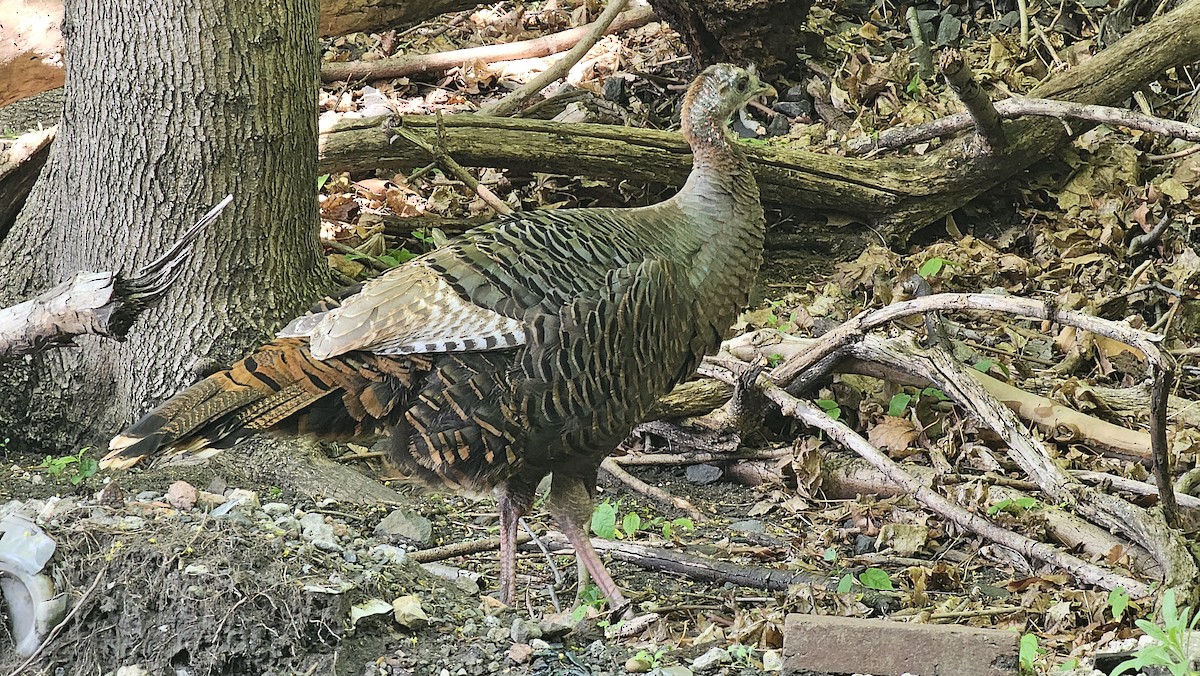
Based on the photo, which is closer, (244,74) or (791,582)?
(791,582)

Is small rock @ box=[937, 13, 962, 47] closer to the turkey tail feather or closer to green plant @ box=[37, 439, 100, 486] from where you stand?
the turkey tail feather

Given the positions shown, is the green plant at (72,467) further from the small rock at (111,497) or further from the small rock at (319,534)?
the small rock at (319,534)

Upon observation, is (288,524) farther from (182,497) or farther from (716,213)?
(716,213)

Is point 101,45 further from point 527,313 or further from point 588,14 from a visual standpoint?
point 588,14

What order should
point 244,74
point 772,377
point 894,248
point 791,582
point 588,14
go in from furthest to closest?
point 588,14, point 894,248, point 772,377, point 244,74, point 791,582

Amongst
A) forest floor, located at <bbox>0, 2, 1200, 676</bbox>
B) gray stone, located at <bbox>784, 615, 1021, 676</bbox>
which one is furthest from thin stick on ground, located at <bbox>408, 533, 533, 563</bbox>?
gray stone, located at <bbox>784, 615, 1021, 676</bbox>

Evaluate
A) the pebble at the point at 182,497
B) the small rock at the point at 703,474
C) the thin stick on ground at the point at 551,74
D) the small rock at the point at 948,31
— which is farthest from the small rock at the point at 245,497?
the small rock at the point at 948,31

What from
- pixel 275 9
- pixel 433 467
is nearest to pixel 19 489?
pixel 433 467

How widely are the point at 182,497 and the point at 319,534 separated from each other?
54 cm

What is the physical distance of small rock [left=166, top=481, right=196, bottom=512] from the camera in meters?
3.77

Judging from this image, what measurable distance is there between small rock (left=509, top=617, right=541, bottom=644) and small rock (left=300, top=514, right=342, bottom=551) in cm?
65

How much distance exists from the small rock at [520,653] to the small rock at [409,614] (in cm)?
28

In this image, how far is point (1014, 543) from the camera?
4191 mm

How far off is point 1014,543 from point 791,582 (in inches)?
33.6
